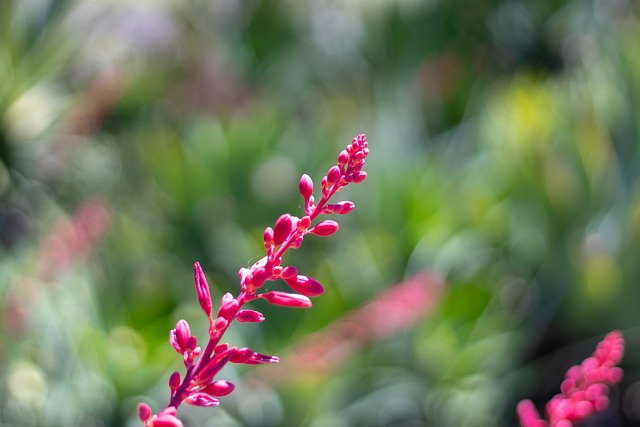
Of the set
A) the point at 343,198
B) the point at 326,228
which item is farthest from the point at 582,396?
the point at 343,198

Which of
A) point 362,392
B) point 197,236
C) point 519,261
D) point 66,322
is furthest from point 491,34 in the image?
point 66,322

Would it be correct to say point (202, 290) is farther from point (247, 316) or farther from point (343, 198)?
point (343, 198)

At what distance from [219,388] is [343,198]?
1.55m

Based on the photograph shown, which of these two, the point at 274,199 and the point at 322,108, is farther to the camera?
the point at 322,108

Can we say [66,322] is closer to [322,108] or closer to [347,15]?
[322,108]

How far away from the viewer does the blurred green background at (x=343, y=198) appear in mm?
1403

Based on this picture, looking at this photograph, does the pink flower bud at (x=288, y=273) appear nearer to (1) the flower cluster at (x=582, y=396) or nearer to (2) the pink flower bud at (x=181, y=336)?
(2) the pink flower bud at (x=181, y=336)

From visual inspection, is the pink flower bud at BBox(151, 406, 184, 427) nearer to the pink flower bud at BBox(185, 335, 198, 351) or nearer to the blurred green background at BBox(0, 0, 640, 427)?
the pink flower bud at BBox(185, 335, 198, 351)

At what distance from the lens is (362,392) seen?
57.0 inches

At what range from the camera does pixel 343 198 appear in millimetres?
1922

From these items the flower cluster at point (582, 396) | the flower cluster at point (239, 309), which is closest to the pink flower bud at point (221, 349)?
the flower cluster at point (239, 309)

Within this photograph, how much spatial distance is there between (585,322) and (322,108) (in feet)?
4.20

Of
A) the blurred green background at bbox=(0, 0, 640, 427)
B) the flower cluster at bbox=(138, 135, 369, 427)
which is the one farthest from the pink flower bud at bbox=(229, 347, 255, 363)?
the blurred green background at bbox=(0, 0, 640, 427)

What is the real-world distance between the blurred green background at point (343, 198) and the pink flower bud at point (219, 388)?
938 mm
